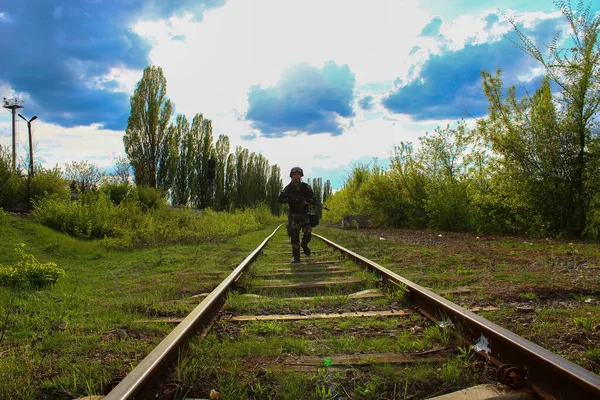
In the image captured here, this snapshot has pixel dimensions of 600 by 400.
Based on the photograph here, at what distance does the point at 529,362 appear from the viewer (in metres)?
2.13

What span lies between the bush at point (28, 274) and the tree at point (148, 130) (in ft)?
91.6

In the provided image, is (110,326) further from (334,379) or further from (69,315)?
(334,379)

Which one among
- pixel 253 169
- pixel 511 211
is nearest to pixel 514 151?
pixel 511 211

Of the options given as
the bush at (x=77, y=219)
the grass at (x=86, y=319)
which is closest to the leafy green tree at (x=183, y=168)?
the bush at (x=77, y=219)

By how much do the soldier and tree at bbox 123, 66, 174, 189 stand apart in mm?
26723

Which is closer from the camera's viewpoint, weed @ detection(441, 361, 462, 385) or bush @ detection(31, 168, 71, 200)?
weed @ detection(441, 361, 462, 385)

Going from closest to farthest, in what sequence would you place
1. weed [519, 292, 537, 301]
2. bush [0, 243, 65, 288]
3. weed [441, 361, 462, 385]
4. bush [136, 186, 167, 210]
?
weed [441, 361, 462, 385] < weed [519, 292, 537, 301] < bush [0, 243, 65, 288] < bush [136, 186, 167, 210]

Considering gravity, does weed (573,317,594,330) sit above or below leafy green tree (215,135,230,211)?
below

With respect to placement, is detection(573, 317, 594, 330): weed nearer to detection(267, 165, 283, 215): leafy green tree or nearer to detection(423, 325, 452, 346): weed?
detection(423, 325, 452, 346): weed

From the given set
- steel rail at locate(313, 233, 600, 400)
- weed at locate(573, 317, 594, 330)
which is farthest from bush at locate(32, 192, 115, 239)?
weed at locate(573, 317, 594, 330)

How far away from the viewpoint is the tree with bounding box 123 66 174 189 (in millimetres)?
31812

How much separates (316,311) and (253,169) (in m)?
47.3

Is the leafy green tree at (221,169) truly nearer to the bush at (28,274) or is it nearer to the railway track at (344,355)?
the bush at (28,274)

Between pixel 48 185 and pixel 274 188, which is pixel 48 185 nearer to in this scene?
pixel 48 185
